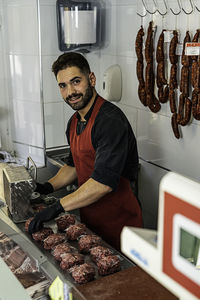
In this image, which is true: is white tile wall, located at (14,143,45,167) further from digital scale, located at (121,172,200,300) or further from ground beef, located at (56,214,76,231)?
digital scale, located at (121,172,200,300)

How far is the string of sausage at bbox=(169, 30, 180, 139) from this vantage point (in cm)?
279

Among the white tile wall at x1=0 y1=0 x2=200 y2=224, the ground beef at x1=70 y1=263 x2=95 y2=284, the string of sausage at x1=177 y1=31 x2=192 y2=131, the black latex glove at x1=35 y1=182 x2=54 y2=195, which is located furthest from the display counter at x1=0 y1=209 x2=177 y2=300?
the white tile wall at x1=0 y1=0 x2=200 y2=224

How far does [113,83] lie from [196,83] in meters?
1.10

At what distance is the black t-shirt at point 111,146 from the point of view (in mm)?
2205

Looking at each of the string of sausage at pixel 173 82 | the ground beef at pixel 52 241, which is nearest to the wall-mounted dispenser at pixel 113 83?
the string of sausage at pixel 173 82

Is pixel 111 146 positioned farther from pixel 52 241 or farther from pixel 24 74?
pixel 24 74

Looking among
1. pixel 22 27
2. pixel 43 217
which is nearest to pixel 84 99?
pixel 43 217

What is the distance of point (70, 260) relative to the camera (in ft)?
5.47

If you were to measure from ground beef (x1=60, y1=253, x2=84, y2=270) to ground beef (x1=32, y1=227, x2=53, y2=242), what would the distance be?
0.27 meters

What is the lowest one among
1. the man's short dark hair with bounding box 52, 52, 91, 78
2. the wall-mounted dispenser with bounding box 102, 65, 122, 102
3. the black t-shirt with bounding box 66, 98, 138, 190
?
the black t-shirt with bounding box 66, 98, 138, 190

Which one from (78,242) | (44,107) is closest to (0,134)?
(44,107)

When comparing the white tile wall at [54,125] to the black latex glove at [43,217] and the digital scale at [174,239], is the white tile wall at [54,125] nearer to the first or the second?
the black latex glove at [43,217]

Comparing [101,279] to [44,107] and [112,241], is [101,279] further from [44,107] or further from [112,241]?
[44,107]

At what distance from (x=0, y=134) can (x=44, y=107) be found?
0.49 m
